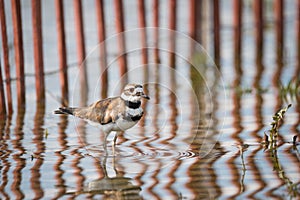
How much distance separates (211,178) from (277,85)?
Answer: 4.11 m

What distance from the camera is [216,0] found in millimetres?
11945

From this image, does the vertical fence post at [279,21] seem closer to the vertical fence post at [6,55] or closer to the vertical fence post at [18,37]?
the vertical fence post at [18,37]

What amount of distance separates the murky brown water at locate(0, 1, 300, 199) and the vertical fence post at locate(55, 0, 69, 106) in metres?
0.11

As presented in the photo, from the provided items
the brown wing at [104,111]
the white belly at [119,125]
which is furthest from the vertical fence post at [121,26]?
the white belly at [119,125]

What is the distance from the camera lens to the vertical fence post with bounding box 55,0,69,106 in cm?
1019

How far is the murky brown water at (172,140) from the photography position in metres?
6.51

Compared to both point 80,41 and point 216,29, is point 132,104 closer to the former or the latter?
point 80,41

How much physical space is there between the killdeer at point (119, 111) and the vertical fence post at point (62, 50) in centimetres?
269

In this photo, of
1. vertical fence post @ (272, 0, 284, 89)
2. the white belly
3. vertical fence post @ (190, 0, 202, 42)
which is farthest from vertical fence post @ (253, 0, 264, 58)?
the white belly

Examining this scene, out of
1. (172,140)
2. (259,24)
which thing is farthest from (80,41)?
(259,24)

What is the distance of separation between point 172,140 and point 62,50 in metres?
2.81

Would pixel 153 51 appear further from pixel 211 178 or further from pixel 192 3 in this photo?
pixel 211 178

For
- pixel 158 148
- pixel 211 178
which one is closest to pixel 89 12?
pixel 158 148

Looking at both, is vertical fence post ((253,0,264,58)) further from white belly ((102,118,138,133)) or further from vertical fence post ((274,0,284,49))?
white belly ((102,118,138,133))
